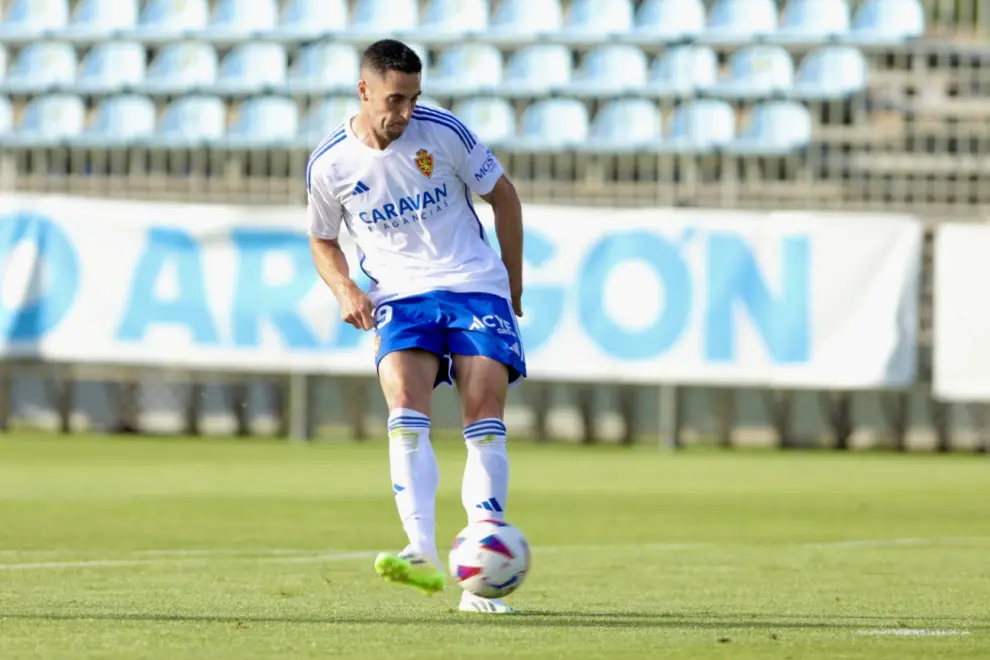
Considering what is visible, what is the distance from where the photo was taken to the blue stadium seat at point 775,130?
771 inches

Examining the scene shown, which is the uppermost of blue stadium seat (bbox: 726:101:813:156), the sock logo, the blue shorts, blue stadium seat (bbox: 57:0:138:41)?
blue stadium seat (bbox: 57:0:138:41)

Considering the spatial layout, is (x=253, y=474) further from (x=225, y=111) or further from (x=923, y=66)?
(x=923, y=66)

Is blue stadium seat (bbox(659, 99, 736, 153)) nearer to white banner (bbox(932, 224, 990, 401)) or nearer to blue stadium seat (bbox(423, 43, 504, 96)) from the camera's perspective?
blue stadium seat (bbox(423, 43, 504, 96))

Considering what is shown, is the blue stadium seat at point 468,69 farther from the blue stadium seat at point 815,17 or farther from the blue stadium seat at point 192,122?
the blue stadium seat at point 815,17

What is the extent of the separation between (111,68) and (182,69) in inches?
30.6

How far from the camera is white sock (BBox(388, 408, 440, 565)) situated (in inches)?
216

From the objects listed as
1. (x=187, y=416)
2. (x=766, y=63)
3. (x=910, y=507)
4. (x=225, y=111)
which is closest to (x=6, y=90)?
(x=225, y=111)

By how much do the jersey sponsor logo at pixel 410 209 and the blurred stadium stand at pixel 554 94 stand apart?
43.1ft

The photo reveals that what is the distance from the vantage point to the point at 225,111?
2081 centimetres

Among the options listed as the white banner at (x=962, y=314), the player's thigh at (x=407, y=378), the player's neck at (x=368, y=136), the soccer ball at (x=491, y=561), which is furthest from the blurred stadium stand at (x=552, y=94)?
the soccer ball at (x=491, y=561)

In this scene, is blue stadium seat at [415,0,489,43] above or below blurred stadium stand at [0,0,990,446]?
above

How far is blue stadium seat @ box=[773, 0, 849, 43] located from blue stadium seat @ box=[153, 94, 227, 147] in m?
6.17

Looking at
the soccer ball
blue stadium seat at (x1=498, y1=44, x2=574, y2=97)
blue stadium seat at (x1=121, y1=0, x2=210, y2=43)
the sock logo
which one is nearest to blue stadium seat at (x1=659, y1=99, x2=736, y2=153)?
blue stadium seat at (x1=498, y1=44, x2=574, y2=97)

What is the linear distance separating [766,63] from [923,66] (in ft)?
5.44
